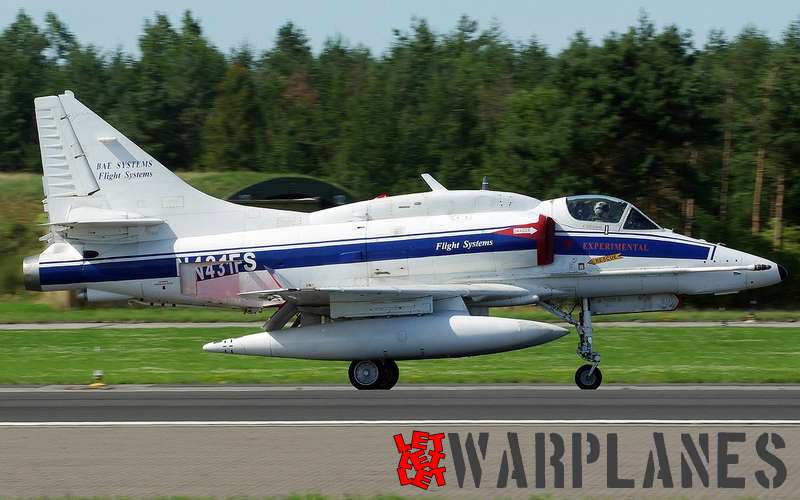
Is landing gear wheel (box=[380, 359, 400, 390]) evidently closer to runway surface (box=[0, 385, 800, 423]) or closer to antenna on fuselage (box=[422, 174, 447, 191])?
runway surface (box=[0, 385, 800, 423])

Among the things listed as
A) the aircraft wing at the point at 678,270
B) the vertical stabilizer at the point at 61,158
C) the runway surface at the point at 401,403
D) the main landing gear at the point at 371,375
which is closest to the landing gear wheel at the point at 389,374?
the main landing gear at the point at 371,375

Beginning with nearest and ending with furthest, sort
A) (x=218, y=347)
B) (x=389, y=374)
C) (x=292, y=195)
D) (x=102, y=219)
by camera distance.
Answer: (x=218, y=347)
(x=389, y=374)
(x=102, y=219)
(x=292, y=195)

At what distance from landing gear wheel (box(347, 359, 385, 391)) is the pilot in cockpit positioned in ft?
13.7

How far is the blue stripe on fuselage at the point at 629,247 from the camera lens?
18031mm

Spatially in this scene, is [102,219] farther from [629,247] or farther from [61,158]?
[629,247]

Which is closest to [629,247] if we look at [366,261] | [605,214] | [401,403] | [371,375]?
[605,214]

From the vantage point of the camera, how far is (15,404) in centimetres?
1638

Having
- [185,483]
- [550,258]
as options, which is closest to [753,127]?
[550,258]

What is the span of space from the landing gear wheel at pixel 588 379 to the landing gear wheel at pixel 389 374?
112 inches

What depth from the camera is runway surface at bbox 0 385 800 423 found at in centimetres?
1439

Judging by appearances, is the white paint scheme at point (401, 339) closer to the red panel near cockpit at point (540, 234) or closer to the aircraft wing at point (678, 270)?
the red panel near cockpit at point (540, 234)

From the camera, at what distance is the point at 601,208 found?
18359 millimetres

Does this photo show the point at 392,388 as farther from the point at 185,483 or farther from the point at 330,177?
the point at 330,177

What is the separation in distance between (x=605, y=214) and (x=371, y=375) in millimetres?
4497
